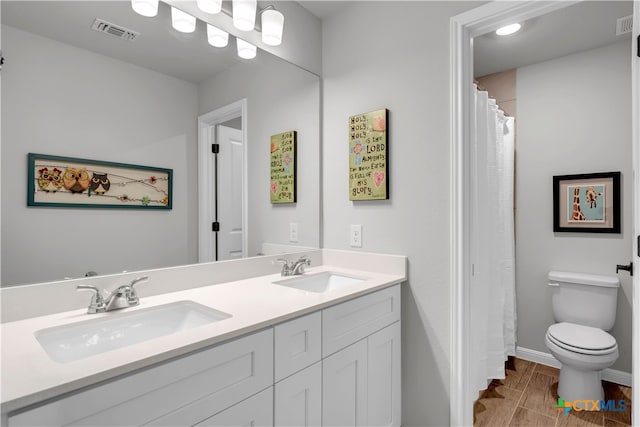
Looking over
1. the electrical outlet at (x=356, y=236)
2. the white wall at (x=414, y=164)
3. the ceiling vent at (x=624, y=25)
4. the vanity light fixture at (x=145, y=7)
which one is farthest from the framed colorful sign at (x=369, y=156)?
the ceiling vent at (x=624, y=25)

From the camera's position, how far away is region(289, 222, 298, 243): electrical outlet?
6.40 feet

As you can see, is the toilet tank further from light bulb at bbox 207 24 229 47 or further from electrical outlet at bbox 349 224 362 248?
light bulb at bbox 207 24 229 47

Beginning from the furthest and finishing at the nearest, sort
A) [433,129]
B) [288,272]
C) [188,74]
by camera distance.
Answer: [288,272] < [433,129] < [188,74]

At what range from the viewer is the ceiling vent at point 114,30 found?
119cm

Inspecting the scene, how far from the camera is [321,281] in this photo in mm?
1817

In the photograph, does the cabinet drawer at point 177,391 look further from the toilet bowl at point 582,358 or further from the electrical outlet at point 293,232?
the toilet bowl at point 582,358

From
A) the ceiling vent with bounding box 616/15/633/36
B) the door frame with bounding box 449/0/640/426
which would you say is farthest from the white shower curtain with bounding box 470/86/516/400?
the ceiling vent with bounding box 616/15/633/36

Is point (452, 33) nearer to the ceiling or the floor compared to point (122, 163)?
nearer to the ceiling

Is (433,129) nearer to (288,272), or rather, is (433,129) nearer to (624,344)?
(288,272)

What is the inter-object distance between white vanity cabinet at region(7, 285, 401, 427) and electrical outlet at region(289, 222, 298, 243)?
64 cm

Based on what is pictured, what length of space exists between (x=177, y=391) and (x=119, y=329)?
0.38 metres

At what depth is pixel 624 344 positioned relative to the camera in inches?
90.7

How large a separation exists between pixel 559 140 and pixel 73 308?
3.07 m

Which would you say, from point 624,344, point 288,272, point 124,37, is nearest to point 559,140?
point 624,344
